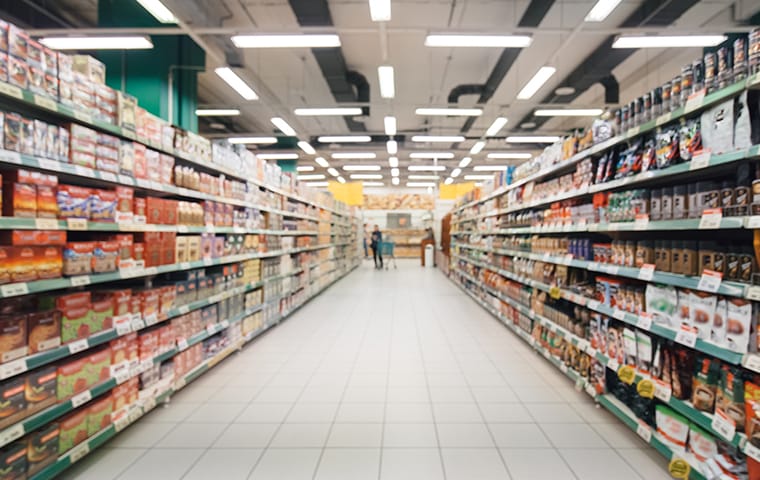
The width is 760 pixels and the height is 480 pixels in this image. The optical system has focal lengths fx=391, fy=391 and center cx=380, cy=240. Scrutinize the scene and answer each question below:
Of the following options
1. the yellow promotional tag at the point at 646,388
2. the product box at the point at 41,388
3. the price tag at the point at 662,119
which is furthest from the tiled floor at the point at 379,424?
the price tag at the point at 662,119

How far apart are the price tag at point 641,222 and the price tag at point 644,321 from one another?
545 millimetres

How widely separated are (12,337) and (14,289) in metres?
0.25

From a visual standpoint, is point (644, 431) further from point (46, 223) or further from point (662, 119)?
point (46, 223)

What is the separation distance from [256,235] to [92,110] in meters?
2.90

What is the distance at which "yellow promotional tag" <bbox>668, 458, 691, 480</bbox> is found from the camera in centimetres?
204

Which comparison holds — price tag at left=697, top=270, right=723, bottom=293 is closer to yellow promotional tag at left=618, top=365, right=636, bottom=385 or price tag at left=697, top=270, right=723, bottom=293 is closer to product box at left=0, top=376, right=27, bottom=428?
yellow promotional tag at left=618, top=365, right=636, bottom=385

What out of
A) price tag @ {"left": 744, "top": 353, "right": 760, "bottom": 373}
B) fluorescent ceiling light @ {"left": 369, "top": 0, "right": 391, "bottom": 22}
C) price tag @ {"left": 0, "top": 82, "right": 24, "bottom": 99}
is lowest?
price tag @ {"left": 744, "top": 353, "right": 760, "bottom": 373}

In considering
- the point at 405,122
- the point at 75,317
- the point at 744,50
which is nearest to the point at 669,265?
the point at 744,50

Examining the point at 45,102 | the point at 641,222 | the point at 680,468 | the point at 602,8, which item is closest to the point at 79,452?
the point at 45,102

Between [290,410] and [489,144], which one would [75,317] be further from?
[489,144]

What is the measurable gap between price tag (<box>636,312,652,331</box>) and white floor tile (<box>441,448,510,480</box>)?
3.94 ft

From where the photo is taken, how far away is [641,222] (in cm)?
248

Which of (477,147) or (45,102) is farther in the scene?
(477,147)

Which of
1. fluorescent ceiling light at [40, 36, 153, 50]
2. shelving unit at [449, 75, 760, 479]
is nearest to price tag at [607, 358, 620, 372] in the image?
shelving unit at [449, 75, 760, 479]
